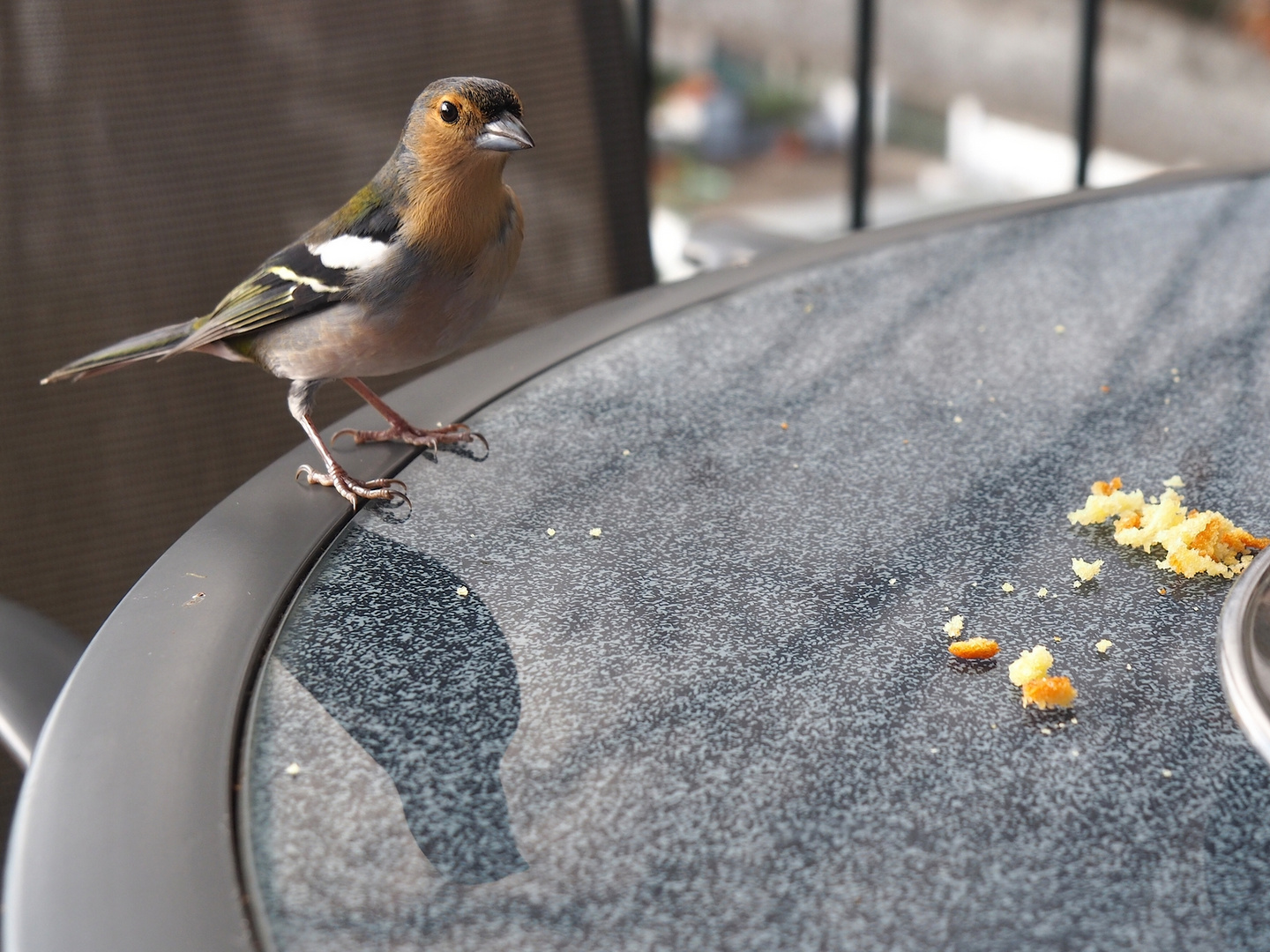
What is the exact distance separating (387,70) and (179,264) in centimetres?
37

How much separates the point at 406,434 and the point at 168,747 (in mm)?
428

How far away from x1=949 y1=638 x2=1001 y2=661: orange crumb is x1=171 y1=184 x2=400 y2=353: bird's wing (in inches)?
20.2

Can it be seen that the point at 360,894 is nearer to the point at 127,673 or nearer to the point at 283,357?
the point at 127,673

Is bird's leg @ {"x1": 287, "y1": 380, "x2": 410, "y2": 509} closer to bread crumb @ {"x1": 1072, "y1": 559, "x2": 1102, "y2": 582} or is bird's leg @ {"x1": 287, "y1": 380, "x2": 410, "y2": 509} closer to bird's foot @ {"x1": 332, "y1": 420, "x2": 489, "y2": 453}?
bird's foot @ {"x1": 332, "y1": 420, "x2": 489, "y2": 453}

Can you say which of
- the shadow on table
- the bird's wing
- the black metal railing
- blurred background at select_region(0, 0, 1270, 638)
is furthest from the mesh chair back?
the shadow on table

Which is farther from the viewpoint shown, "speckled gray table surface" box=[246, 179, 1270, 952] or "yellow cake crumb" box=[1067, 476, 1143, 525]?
"yellow cake crumb" box=[1067, 476, 1143, 525]

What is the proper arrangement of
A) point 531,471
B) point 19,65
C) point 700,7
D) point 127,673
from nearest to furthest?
point 127,673 < point 531,471 < point 19,65 < point 700,7

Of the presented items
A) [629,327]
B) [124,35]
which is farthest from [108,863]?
[124,35]

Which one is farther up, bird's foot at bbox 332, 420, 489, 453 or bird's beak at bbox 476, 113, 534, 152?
bird's beak at bbox 476, 113, 534, 152

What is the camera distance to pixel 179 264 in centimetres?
157

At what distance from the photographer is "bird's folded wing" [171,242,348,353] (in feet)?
3.21

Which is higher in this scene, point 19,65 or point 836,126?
point 19,65

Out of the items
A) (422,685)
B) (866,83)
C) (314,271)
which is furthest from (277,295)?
(866,83)

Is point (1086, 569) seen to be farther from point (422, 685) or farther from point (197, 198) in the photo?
point (197, 198)
